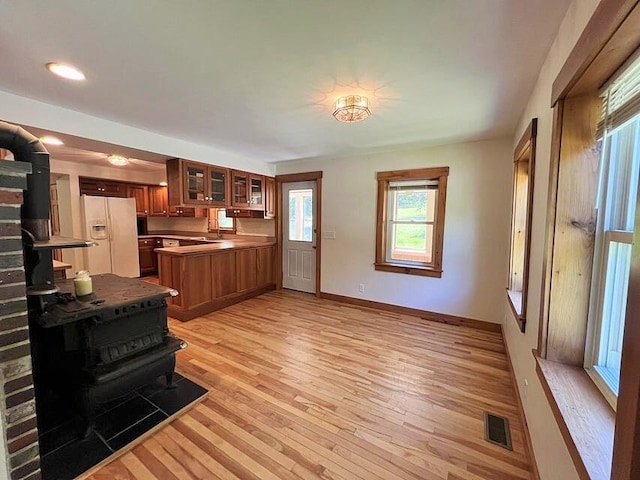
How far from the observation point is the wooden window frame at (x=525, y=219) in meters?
1.85

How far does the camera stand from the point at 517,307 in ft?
7.29

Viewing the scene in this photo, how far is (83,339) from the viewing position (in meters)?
1.70

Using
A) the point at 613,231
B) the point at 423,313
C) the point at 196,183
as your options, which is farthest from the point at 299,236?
the point at 613,231

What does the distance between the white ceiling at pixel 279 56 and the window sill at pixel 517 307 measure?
1.67m

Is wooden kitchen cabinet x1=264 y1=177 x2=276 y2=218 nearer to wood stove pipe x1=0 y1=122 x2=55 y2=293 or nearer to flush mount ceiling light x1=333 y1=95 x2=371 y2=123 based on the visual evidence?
flush mount ceiling light x1=333 y1=95 x2=371 y2=123

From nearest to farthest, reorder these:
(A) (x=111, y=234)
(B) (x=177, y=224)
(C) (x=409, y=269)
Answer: (C) (x=409, y=269), (A) (x=111, y=234), (B) (x=177, y=224)

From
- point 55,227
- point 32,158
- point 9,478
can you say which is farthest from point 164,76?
point 55,227

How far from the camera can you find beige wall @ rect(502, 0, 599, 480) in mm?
1107

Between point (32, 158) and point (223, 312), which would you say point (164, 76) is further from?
point (223, 312)

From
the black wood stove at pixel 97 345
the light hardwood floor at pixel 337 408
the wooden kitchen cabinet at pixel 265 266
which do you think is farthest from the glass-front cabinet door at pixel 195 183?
the black wood stove at pixel 97 345

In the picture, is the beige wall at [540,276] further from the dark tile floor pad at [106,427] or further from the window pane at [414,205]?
the dark tile floor pad at [106,427]

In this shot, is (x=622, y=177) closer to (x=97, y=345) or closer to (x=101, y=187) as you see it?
(x=97, y=345)

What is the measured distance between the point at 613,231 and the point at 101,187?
7.35 metres

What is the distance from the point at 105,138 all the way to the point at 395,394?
3614 millimetres
